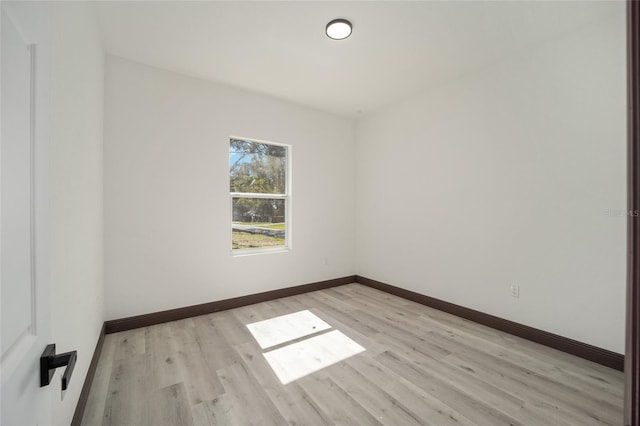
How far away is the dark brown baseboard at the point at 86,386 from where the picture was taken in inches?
60.6

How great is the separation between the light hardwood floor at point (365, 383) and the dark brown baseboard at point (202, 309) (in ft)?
0.29

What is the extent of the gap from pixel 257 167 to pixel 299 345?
228 centimetres

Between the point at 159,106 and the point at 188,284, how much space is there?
6.46 ft

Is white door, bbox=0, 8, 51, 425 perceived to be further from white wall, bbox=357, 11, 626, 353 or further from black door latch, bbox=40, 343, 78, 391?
white wall, bbox=357, 11, 626, 353

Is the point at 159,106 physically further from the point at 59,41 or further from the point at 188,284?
the point at 188,284

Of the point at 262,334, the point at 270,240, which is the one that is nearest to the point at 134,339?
the point at 262,334

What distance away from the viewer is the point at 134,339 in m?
2.58

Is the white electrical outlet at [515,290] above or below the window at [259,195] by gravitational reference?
below

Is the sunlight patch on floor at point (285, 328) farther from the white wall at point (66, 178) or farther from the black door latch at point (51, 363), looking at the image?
the black door latch at point (51, 363)

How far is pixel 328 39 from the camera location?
248 cm

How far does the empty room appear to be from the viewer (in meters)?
1.20

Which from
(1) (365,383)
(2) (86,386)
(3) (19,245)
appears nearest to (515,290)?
(1) (365,383)

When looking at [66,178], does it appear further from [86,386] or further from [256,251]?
[256,251]

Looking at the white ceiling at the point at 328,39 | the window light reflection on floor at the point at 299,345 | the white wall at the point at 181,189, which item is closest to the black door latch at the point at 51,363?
the window light reflection on floor at the point at 299,345
